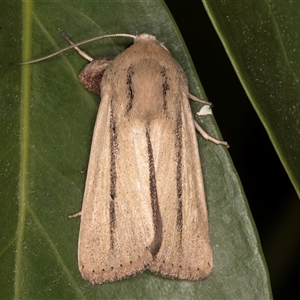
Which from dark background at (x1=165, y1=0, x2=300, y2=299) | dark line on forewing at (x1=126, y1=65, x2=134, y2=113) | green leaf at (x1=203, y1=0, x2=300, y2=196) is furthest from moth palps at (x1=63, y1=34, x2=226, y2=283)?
dark background at (x1=165, y1=0, x2=300, y2=299)

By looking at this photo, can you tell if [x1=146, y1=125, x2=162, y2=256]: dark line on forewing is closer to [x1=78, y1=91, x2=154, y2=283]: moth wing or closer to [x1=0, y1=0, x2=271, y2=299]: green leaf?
[x1=78, y1=91, x2=154, y2=283]: moth wing

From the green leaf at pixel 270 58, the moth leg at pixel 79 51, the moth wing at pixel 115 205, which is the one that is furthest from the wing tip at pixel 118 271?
the moth leg at pixel 79 51

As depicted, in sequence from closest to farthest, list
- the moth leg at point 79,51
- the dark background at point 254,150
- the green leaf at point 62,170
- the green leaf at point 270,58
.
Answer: the green leaf at point 270,58
the green leaf at point 62,170
the moth leg at point 79,51
the dark background at point 254,150

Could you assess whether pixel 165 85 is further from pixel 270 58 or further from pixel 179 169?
pixel 270 58

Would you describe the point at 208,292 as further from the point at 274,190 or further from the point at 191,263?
the point at 274,190

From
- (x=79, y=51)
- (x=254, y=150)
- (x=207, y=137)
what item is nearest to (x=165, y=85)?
(x=207, y=137)

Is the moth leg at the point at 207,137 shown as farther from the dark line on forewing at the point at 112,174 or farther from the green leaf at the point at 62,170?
the dark line on forewing at the point at 112,174

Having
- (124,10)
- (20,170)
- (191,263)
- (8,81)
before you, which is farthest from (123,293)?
(124,10)
